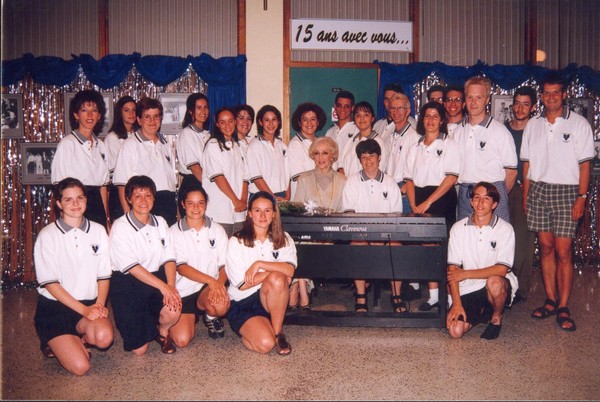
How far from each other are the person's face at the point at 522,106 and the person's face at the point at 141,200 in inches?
126

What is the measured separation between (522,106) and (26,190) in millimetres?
4852

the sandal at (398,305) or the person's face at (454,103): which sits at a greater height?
the person's face at (454,103)

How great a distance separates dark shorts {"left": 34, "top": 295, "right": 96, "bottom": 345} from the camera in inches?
128

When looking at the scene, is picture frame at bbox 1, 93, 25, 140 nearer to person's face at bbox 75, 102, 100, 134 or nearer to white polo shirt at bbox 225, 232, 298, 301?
person's face at bbox 75, 102, 100, 134

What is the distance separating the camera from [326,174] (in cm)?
457

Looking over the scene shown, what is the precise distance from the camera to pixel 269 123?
4906 mm

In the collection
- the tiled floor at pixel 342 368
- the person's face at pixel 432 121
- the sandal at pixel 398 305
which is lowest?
the tiled floor at pixel 342 368

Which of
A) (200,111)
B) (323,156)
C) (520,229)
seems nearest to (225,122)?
(200,111)

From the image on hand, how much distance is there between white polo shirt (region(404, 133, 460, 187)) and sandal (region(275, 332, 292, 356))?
171 cm

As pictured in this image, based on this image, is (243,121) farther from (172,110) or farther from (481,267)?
(481,267)

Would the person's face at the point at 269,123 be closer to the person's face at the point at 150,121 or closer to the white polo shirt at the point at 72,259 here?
the person's face at the point at 150,121

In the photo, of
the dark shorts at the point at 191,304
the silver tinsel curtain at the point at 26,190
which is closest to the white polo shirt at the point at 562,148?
the dark shorts at the point at 191,304

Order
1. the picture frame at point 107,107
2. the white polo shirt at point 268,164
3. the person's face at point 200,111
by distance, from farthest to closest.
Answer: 1. the picture frame at point 107,107
2. the white polo shirt at point 268,164
3. the person's face at point 200,111

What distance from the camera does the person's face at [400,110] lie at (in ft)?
15.7
